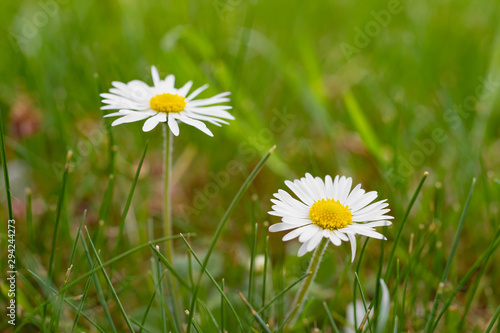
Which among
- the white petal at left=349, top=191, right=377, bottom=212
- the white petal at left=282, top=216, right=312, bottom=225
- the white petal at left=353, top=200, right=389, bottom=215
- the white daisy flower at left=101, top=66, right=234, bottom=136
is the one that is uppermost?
the white daisy flower at left=101, top=66, right=234, bottom=136

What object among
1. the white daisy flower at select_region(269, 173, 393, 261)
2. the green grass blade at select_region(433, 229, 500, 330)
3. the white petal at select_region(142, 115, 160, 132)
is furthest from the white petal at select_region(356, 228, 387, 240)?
the white petal at select_region(142, 115, 160, 132)

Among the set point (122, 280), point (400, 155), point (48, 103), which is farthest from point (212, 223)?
point (48, 103)

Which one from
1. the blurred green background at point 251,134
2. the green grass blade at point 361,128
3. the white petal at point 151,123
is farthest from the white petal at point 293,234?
the green grass blade at point 361,128

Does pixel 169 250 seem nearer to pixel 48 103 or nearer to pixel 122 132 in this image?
pixel 122 132

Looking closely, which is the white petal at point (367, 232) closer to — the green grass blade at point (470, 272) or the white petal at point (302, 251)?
the white petal at point (302, 251)

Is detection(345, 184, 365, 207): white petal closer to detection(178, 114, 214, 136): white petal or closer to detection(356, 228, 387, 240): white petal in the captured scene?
detection(356, 228, 387, 240): white petal
